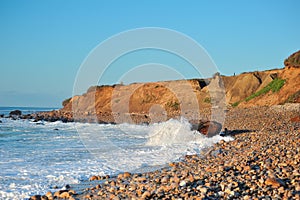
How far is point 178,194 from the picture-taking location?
5055 mm

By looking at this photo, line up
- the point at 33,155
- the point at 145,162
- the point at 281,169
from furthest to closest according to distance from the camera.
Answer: the point at 33,155 < the point at 145,162 < the point at 281,169

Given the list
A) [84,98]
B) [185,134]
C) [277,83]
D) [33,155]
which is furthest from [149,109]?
[33,155]

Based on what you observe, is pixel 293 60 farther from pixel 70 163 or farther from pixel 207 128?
pixel 70 163

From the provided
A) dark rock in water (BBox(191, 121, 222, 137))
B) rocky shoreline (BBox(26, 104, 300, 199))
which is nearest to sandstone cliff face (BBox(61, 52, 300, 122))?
dark rock in water (BBox(191, 121, 222, 137))

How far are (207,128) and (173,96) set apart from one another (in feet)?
100

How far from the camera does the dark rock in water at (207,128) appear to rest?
556 inches

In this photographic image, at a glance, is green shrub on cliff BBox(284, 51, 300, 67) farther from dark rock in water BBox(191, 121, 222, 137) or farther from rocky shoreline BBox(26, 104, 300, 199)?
rocky shoreline BBox(26, 104, 300, 199)

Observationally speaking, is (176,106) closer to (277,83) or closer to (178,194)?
(277,83)

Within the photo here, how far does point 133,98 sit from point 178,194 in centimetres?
4214

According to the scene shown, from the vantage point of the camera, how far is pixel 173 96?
44.9 metres

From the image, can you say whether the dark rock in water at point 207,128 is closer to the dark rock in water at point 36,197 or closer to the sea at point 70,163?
the sea at point 70,163

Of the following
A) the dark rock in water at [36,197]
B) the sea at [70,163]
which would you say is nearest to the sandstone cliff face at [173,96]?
the sea at [70,163]

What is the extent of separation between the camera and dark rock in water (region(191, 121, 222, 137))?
1412 cm

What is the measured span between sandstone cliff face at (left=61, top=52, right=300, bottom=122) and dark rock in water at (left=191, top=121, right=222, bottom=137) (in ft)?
52.0
